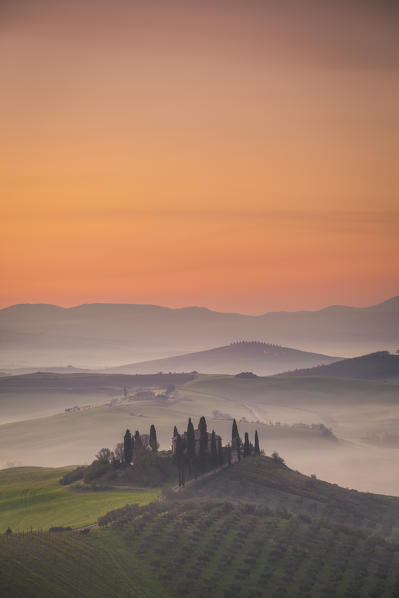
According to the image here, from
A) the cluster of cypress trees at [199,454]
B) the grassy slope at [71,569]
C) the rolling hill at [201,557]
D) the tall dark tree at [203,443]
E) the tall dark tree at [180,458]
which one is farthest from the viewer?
the tall dark tree at [203,443]

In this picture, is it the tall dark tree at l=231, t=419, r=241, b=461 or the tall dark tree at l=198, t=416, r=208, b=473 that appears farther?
the tall dark tree at l=231, t=419, r=241, b=461

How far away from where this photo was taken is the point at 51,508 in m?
89.7

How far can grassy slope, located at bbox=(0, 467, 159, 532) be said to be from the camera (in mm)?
83125

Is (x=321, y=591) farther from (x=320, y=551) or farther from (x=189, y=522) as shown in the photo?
(x=189, y=522)

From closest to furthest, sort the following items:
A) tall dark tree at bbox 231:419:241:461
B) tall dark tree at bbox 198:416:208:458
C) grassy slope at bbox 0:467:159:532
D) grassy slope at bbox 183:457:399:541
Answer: grassy slope at bbox 0:467:159:532, grassy slope at bbox 183:457:399:541, tall dark tree at bbox 198:416:208:458, tall dark tree at bbox 231:419:241:461

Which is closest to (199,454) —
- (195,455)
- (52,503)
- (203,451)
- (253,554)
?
(195,455)

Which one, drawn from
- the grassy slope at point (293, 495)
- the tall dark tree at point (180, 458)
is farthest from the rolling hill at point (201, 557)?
the grassy slope at point (293, 495)

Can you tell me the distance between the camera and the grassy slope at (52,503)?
273 ft

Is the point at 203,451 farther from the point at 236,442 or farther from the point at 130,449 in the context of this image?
the point at 236,442

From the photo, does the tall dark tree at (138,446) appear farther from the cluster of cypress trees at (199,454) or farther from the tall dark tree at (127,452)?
the cluster of cypress trees at (199,454)

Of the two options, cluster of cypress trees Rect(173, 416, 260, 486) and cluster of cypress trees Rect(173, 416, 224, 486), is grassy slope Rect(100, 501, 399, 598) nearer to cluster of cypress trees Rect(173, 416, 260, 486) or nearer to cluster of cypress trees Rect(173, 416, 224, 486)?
cluster of cypress trees Rect(173, 416, 224, 486)

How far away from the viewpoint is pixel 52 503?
92.6 m

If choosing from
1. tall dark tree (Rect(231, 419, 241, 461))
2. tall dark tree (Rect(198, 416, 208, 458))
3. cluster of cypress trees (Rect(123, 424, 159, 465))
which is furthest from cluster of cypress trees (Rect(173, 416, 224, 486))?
cluster of cypress trees (Rect(123, 424, 159, 465))

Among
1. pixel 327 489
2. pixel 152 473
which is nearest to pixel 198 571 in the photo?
pixel 152 473
